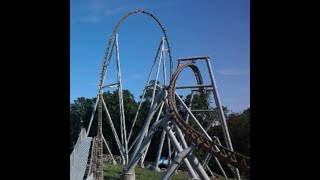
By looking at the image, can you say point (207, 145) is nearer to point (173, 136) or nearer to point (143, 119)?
point (173, 136)

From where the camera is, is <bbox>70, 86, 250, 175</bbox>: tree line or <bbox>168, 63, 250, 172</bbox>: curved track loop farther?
<bbox>70, 86, 250, 175</bbox>: tree line

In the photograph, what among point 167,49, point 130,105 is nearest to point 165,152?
point 130,105

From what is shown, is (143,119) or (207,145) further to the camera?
(143,119)

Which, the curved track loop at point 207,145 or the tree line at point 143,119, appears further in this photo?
the tree line at point 143,119

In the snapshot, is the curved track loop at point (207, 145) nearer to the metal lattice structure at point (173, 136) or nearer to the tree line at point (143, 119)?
the metal lattice structure at point (173, 136)

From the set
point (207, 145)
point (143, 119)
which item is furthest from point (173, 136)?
point (143, 119)

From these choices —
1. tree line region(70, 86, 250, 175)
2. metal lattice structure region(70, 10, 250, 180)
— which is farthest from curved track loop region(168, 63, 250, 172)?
tree line region(70, 86, 250, 175)

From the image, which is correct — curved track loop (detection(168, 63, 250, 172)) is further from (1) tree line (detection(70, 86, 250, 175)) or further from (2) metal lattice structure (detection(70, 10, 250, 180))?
(1) tree line (detection(70, 86, 250, 175))

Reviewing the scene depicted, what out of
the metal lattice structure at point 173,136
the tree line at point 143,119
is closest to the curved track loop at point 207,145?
the metal lattice structure at point 173,136
